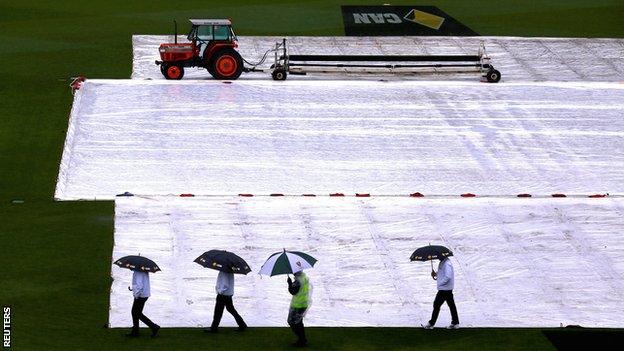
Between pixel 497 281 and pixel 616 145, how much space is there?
1311 centimetres

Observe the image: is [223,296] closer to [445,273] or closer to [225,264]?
[225,264]

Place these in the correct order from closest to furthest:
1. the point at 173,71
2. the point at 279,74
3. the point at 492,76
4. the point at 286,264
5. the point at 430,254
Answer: the point at 286,264, the point at 430,254, the point at 173,71, the point at 279,74, the point at 492,76

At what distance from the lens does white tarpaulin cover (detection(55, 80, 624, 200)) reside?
1554 inches

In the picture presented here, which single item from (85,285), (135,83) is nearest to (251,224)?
(85,285)

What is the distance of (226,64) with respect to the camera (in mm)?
49688

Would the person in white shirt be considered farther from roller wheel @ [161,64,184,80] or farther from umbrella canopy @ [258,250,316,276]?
roller wheel @ [161,64,184,80]

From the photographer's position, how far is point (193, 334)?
28.1 metres

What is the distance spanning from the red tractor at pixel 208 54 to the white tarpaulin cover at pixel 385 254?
1291 centimetres

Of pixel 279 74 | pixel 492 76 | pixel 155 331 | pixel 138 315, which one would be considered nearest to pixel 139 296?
pixel 138 315

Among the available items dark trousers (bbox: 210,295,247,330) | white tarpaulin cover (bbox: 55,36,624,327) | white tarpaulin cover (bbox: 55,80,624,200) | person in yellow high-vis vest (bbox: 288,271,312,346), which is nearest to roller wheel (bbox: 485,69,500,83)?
white tarpaulin cover (bbox: 55,36,624,327)

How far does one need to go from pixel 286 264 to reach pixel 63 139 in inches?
716

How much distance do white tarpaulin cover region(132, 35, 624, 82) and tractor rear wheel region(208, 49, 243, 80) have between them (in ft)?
3.37

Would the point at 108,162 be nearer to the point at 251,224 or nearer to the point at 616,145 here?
the point at 251,224

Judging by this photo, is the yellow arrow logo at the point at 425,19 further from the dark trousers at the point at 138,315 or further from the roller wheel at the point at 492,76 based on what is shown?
the dark trousers at the point at 138,315
